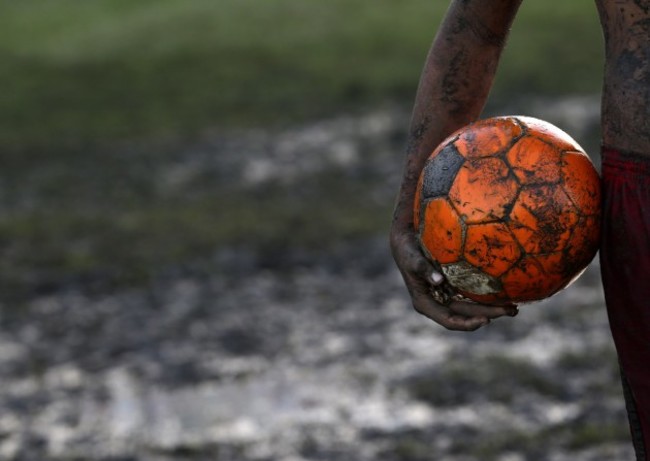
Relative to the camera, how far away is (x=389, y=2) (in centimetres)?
1834

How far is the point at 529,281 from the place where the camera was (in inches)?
88.4

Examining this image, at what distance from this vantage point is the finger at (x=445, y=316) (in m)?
2.26

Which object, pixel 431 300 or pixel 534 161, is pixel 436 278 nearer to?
pixel 431 300

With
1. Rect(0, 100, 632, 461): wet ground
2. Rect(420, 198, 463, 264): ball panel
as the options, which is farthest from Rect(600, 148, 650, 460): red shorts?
Rect(0, 100, 632, 461): wet ground

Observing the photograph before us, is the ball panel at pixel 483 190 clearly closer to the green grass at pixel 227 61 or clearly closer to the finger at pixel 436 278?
the finger at pixel 436 278

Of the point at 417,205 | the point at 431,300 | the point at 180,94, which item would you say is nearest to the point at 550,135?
the point at 417,205

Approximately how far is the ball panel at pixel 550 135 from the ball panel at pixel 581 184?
0.15 ft

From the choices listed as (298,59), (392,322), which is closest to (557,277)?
(392,322)

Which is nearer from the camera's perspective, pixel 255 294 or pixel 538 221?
pixel 538 221

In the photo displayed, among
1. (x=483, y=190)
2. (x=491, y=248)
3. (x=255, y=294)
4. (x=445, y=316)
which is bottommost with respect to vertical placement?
(x=255, y=294)

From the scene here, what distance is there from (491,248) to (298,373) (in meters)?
3.13

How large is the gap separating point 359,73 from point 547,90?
2.50m

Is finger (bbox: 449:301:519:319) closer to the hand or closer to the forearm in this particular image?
the hand

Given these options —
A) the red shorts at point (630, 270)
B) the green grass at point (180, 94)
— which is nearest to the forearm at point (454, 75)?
the red shorts at point (630, 270)
